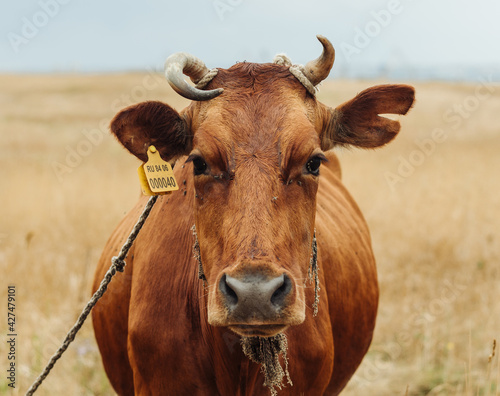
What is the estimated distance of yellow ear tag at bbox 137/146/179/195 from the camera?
3.23 metres

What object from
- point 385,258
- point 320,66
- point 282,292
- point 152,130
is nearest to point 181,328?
point 282,292

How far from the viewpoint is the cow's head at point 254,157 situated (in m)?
2.49

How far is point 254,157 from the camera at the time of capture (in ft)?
9.14

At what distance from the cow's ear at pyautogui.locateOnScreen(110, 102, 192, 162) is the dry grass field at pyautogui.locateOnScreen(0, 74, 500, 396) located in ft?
3.77

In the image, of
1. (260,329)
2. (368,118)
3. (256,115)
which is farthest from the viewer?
(368,118)

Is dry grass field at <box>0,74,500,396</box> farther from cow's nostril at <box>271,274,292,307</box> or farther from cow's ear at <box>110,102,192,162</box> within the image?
cow's nostril at <box>271,274,292,307</box>

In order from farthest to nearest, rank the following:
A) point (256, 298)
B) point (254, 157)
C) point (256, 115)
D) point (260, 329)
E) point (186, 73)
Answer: point (186, 73), point (256, 115), point (254, 157), point (260, 329), point (256, 298)

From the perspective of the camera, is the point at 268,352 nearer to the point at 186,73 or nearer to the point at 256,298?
the point at 256,298

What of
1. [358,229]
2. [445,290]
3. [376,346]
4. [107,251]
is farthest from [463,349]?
[107,251]

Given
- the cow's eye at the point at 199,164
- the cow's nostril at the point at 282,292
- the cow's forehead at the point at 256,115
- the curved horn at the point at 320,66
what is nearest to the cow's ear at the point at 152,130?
the cow's forehead at the point at 256,115

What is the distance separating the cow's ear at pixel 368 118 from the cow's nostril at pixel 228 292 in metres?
1.29

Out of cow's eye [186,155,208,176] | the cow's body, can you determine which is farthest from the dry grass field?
cow's eye [186,155,208,176]

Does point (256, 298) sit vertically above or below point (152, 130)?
below

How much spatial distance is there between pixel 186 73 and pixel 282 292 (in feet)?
4.47
